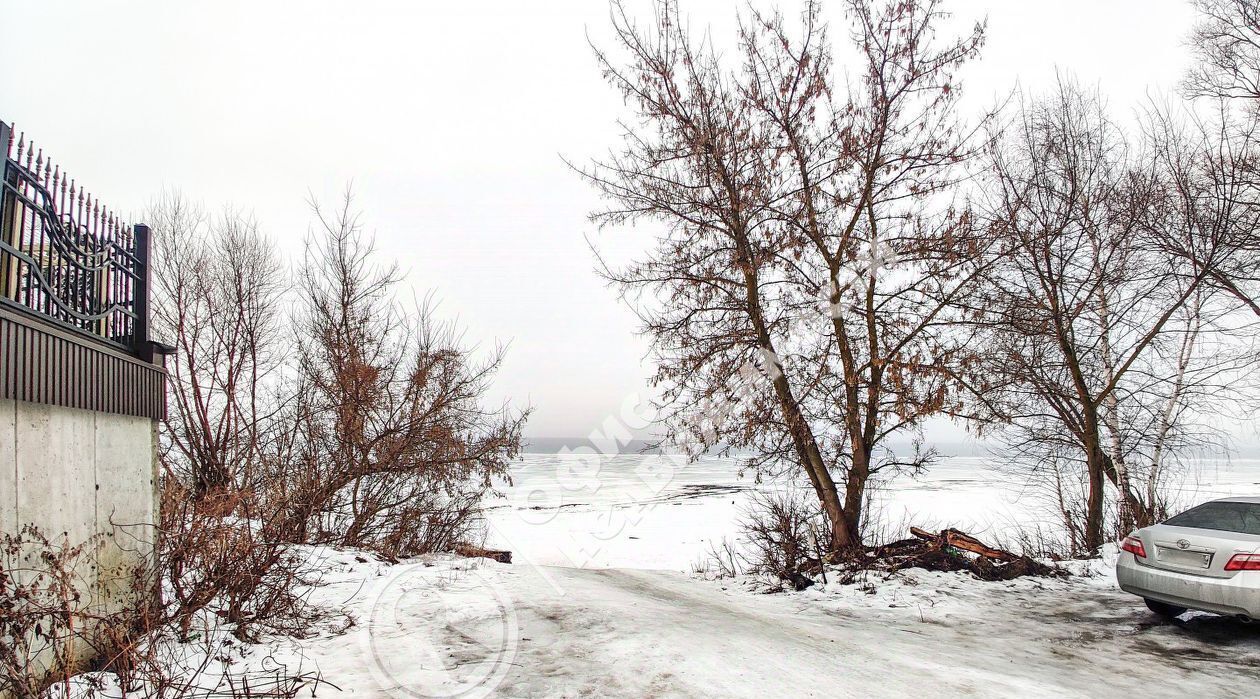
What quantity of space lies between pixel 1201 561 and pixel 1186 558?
16cm

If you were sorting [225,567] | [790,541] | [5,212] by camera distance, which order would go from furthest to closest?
1. [790,541]
2. [225,567]
3. [5,212]

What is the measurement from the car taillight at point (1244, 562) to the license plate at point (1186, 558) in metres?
0.20

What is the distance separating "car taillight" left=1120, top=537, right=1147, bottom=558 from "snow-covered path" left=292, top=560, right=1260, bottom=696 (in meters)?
0.77

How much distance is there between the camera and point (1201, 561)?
6.75m

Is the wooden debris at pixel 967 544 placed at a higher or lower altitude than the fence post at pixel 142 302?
lower

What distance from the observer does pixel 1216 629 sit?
7.07 metres

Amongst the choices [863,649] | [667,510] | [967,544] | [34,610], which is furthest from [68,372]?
[667,510]

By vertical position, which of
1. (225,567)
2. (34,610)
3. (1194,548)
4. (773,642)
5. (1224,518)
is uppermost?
(34,610)

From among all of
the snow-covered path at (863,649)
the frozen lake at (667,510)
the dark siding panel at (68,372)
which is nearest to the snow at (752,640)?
the snow-covered path at (863,649)

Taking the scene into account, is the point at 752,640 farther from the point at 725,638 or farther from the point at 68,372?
the point at 68,372

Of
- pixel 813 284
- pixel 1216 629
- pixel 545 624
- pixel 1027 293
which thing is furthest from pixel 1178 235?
Answer: pixel 545 624

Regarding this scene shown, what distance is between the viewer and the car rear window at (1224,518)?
6.96 m

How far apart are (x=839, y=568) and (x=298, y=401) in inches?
412

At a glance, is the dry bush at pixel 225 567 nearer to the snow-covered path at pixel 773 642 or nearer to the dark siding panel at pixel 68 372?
the snow-covered path at pixel 773 642
